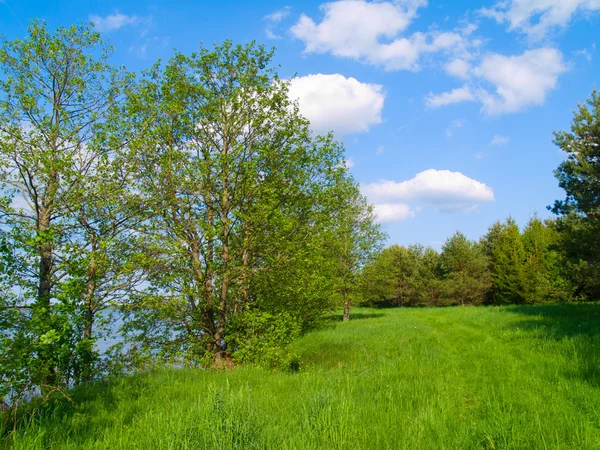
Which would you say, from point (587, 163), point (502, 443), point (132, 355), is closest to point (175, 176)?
point (132, 355)

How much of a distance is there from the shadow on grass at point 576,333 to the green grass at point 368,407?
55 mm

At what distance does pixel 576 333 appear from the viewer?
1097cm

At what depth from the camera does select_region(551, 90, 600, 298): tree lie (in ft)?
54.6

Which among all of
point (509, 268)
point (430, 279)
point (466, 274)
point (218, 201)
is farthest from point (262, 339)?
point (430, 279)

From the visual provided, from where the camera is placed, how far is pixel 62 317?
5.52 metres

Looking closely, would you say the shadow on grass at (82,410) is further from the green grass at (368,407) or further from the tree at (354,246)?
the tree at (354,246)

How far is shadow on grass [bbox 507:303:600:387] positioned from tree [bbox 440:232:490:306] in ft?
112

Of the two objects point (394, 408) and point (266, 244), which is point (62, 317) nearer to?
point (394, 408)

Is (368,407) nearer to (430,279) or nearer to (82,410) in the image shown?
(82,410)

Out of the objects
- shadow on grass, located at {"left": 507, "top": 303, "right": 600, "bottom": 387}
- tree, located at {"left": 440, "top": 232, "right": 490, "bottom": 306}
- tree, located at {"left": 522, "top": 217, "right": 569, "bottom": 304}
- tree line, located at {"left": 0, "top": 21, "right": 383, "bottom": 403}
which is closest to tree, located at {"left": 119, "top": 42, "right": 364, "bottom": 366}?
tree line, located at {"left": 0, "top": 21, "right": 383, "bottom": 403}

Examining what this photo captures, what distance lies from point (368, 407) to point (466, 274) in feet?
167

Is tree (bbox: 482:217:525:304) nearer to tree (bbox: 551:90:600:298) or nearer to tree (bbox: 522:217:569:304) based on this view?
tree (bbox: 522:217:569:304)

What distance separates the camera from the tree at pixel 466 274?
50219 millimetres

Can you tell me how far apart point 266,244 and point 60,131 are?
22.2 ft
